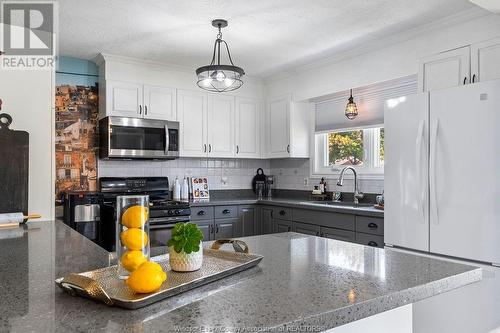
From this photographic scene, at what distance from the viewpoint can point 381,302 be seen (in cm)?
93

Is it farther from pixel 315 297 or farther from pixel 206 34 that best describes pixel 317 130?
pixel 315 297

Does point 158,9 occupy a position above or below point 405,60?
above

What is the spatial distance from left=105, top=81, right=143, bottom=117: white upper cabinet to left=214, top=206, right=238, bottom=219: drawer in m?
1.25

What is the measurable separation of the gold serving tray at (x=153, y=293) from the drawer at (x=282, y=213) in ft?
9.36

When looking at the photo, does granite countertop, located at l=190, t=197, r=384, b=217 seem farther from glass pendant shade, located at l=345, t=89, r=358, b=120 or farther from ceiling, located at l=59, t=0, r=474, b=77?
ceiling, located at l=59, t=0, r=474, b=77

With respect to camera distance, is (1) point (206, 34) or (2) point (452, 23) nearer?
(2) point (452, 23)

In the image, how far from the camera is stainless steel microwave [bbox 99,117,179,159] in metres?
3.87

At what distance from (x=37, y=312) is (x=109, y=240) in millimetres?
2945

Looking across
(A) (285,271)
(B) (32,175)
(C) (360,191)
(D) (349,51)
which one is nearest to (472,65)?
(D) (349,51)

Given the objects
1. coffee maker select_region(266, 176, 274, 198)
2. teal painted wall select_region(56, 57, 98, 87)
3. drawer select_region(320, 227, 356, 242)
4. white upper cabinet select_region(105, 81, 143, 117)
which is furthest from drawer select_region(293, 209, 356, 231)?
teal painted wall select_region(56, 57, 98, 87)

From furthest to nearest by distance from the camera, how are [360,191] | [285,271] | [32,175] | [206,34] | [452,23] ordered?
[360,191] < [206,34] < [452,23] < [32,175] < [285,271]

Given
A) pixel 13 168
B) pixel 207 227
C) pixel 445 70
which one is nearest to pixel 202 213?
pixel 207 227

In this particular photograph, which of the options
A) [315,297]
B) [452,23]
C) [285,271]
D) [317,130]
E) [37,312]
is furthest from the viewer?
[317,130]

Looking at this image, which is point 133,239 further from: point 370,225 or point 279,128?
point 279,128
